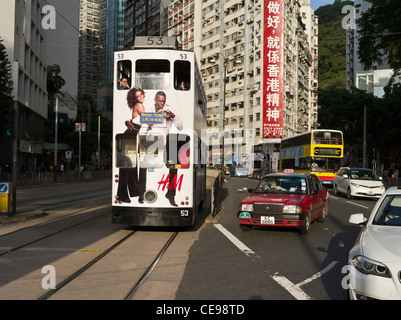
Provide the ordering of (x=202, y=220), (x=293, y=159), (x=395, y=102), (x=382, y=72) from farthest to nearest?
(x=382, y=72) < (x=395, y=102) < (x=293, y=159) < (x=202, y=220)

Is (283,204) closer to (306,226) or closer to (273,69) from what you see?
(306,226)

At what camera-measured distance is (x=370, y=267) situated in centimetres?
435

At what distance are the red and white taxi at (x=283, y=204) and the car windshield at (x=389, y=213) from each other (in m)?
4.18

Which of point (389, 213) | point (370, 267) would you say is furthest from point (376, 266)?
point (389, 213)

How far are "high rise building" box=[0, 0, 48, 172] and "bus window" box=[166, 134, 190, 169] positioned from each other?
3064 centimetres

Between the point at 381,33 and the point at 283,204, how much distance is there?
56.4 ft

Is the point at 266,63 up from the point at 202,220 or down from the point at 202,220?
up

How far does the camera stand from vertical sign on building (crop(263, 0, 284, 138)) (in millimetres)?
69375

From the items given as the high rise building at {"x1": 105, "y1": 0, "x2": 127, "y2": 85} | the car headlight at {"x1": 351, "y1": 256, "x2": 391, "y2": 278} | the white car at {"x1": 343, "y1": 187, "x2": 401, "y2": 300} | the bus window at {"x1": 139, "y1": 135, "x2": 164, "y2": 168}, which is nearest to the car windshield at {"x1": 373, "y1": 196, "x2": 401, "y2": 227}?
the white car at {"x1": 343, "y1": 187, "x2": 401, "y2": 300}

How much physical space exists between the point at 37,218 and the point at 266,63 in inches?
2394

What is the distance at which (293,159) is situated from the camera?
3453 centimetres

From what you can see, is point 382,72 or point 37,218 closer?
point 37,218
